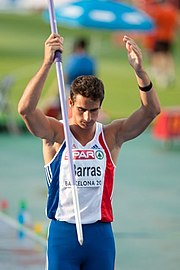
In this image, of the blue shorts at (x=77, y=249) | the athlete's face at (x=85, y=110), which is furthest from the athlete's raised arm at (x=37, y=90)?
the blue shorts at (x=77, y=249)

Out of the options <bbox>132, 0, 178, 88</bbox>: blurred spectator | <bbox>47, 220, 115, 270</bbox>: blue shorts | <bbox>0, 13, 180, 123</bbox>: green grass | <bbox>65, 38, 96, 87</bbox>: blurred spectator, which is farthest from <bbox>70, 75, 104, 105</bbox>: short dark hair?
<bbox>132, 0, 178, 88</bbox>: blurred spectator

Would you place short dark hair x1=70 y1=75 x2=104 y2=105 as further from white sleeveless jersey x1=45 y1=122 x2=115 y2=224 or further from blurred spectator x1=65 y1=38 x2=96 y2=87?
blurred spectator x1=65 y1=38 x2=96 y2=87

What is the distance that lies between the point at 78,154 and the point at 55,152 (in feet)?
0.53

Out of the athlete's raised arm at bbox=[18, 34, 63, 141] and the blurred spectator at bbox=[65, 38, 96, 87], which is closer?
the athlete's raised arm at bbox=[18, 34, 63, 141]

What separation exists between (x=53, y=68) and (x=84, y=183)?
22739 millimetres

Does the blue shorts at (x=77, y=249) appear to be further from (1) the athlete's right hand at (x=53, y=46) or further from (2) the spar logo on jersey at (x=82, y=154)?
(1) the athlete's right hand at (x=53, y=46)

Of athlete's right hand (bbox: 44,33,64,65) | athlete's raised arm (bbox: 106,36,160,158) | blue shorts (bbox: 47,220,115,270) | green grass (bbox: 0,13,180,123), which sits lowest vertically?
green grass (bbox: 0,13,180,123)

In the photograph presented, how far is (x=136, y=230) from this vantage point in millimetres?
12719

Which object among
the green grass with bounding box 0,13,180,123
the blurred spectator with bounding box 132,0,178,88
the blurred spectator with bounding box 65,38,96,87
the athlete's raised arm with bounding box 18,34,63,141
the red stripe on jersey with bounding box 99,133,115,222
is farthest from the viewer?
the blurred spectator with bounding box 132,0,178,88

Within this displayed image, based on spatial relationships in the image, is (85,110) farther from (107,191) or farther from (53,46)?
(107,191)

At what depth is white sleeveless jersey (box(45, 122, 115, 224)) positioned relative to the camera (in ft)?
24.2

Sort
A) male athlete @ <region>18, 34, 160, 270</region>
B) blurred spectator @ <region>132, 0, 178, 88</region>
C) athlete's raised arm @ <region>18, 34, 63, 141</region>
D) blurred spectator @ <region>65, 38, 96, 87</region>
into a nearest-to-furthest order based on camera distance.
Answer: athlete's raised arm @ <region>18, 34, 63, 141</region> → male athlete @ <region>18, 34, 160, 270</region> → blurred spectator @ <region>65, 38, 96, 87</region> → blurred spectator @ <region>132, 0, 178, 88</region>

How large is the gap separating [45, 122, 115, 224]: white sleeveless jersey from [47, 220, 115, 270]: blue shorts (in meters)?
0.06

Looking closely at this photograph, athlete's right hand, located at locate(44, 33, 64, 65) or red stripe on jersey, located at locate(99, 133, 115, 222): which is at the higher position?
athlete's right hand, located at locate(44, 33, 64, 65)
